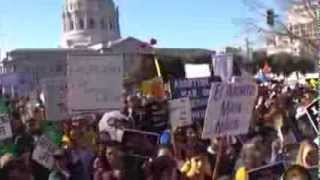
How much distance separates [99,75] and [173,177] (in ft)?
8.16

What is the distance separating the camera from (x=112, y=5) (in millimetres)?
120000

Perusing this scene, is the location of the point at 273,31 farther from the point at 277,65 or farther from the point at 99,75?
the point at 277,65

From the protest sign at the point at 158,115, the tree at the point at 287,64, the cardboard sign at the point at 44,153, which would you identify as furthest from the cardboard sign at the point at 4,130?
the tree at the point at 287,64

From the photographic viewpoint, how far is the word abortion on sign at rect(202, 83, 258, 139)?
6254 mm

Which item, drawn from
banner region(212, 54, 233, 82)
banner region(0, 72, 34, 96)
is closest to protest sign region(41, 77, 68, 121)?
banner region(212, 54, 233, 82)

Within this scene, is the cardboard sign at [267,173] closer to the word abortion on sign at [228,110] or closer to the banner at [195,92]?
the word abortion on sign at [228,110]

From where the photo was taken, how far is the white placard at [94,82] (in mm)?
7715

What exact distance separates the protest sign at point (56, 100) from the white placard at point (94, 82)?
3.77 feet

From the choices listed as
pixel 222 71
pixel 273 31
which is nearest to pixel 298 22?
pixel 273 31

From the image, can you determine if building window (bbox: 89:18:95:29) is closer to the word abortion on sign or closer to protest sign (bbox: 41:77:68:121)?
protest sign (bbox: 41:77:68:121)

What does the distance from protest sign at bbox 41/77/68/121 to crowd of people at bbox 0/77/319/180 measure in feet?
2.18

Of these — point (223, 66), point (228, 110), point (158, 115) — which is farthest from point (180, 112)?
point (223, 66)

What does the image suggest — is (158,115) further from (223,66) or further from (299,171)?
(299,171)

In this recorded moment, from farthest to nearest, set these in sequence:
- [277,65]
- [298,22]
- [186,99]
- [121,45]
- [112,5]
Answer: [112,5] < [121,45] < [277,65] < [298,22] < [186,99]
